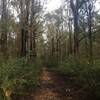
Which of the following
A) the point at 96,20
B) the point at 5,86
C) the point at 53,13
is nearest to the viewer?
the point at 5,86

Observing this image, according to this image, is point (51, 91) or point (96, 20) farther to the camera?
point (96, 20)

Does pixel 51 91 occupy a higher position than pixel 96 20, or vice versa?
pixel 96 20

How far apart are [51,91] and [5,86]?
168 inches

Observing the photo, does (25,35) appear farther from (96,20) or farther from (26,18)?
(96,20)

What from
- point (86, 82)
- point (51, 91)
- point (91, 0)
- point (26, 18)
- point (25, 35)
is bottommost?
point (51, 91)

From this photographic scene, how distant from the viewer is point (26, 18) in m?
21.8

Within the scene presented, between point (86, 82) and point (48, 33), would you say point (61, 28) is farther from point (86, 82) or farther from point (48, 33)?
point (86, 82)

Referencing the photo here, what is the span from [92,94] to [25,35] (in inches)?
540

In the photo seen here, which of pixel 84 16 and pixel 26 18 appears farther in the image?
pixel 84 16

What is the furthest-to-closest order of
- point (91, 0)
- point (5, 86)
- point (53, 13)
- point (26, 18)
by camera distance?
point (53, 13) → point (91, 0) → point (26, 18) → point (5, 86)

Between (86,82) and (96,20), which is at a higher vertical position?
(96,20)

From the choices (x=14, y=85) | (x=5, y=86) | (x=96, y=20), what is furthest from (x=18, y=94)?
(x=96, y=20)

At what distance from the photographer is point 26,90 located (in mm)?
10750

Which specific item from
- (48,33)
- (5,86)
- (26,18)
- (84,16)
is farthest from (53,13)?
(5,86)
